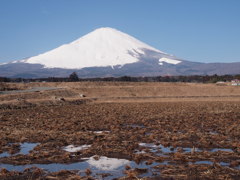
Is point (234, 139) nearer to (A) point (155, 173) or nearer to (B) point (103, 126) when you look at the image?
(A) point (155, 173)

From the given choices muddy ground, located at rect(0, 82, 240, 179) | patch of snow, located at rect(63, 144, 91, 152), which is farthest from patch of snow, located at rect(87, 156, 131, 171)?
patch of snow, located at rect(63, 144, 91, 152)

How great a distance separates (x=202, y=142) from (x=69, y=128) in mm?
6553

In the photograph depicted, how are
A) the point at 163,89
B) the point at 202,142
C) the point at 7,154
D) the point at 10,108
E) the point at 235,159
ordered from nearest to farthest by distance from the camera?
the point at 235,159, the point at 7,154, the point at 202,142, the point at 10,108, the point at 163,89

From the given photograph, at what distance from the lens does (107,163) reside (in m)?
8.91

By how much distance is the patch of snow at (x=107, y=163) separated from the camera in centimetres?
855

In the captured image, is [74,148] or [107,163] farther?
[74,148]

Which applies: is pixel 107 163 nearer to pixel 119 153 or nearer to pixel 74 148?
pixel 119 153

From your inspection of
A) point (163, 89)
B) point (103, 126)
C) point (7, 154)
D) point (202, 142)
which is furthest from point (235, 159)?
point (163, 89)

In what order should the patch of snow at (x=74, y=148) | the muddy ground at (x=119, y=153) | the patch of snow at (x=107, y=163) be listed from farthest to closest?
the patch of snow at (x=74, y=148), the patch of snow at (x=107, y=163), the muddy ground at (x=119, y=153)

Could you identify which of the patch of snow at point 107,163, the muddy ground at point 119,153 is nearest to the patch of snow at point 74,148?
the muddy ground at point 119,153

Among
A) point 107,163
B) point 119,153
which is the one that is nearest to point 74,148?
point 119,153

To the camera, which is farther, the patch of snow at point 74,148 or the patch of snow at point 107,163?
the patch of snow at point 74,148

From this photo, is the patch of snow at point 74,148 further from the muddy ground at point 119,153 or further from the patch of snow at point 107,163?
the patch of snow at point 107,163

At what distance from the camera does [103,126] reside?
16.2m
